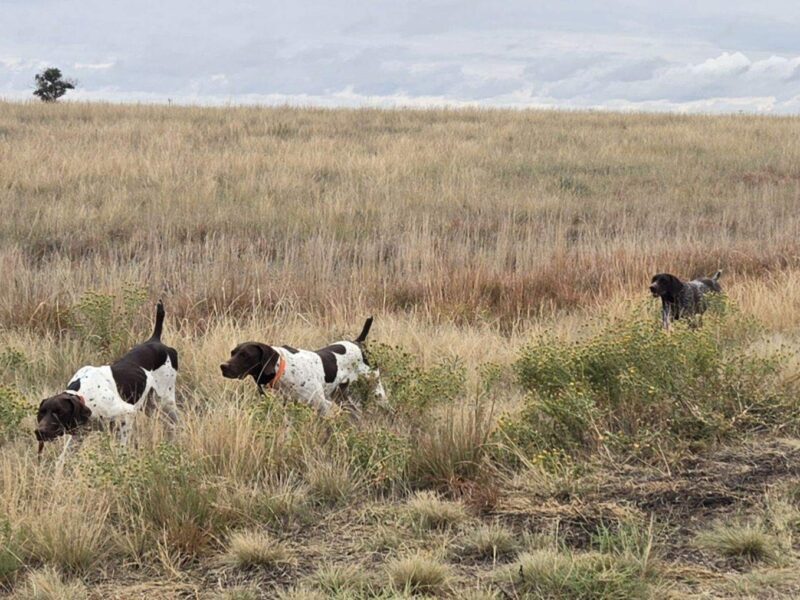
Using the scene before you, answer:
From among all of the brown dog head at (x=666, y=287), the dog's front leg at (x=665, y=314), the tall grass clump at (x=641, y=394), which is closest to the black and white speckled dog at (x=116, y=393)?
the tall grass clump at (x=641, y=394)

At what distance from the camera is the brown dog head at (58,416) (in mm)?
4246

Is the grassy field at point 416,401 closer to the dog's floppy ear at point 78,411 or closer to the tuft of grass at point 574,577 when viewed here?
the tuft of grass at point 574,577

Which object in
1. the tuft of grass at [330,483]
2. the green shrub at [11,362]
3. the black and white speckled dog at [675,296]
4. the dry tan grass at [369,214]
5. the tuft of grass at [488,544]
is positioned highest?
the dry tan grass at [369,214]

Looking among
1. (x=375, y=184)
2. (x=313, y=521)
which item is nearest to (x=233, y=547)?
(x=313, y=521)

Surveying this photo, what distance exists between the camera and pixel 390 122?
2523cm

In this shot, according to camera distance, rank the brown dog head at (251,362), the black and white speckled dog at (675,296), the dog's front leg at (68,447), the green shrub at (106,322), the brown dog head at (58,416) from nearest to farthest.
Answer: the dog's front leg at (68,447) < the brown dog head at (58,416) < the brown dog head at (251,362) < the green shrub at (106,322) < the black and white speckled dog at (675,296)

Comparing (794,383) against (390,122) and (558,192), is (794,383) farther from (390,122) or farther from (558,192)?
(390,122)

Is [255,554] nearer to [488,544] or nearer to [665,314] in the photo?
[488,544]

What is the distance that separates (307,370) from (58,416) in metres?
1.51

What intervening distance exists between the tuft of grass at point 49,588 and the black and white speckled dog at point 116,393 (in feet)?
3.46

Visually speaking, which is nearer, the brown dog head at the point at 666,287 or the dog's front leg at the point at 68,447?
the dog's front leg at the point at 68,447

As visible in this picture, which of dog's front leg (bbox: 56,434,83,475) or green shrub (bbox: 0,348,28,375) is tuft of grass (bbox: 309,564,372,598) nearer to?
dog's front leg (bbox: 56,434,83,475)

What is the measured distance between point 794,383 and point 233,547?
12.1ft

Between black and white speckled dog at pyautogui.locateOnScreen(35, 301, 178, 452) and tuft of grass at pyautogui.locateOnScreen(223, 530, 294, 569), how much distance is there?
50.7 inches
